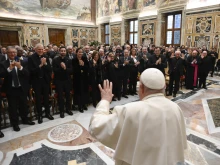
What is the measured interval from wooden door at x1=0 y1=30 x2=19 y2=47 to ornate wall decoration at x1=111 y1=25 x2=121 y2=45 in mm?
9387

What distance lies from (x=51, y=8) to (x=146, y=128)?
737 inches

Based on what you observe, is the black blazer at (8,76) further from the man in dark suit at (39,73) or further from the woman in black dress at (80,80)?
the woman in black dress at (80,80)

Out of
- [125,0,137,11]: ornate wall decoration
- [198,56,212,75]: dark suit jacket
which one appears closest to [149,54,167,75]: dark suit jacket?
[198,56,212,75]: dark suit jacket

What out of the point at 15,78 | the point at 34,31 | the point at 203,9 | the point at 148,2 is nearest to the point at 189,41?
the point at 203,9

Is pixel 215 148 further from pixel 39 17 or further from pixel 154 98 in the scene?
pixel 39 17

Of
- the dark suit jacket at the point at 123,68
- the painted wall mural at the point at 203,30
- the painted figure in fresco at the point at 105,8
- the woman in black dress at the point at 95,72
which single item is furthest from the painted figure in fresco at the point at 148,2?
the woman in black dress at the point at 95,72

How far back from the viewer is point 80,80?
496cm

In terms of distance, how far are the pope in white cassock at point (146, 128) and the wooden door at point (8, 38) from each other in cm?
1652

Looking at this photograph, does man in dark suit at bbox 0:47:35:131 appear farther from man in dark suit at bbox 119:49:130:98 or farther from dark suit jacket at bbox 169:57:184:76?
dark suit jacket at bbox 169:57:184:76

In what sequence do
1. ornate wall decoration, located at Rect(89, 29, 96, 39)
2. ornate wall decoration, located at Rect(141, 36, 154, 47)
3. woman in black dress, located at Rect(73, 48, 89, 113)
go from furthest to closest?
ornate wall decoration, located at Rect(89, 29, 96, 39)
ornate wall decoration, located at Rect(141, 36, 154, 47)
woman in black dress, located at Rect(73, 48, 89, 113)

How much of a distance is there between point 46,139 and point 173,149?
3.04 meters

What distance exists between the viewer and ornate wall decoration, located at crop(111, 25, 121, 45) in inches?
693

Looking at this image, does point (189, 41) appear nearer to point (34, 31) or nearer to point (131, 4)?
point (131, 4)

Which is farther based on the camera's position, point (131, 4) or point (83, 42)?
point (83, 42)
